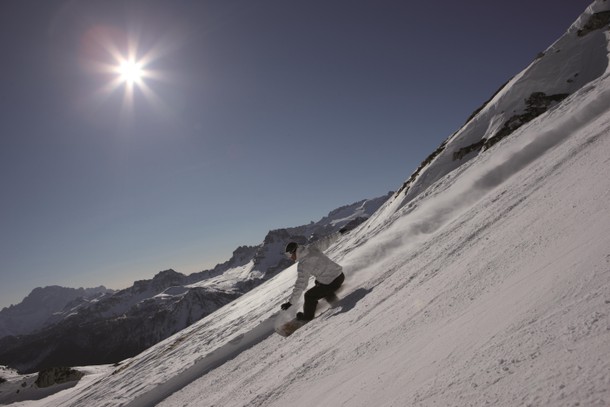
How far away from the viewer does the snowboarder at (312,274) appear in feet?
26.2

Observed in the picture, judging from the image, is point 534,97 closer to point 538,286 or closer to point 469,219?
point 469,219

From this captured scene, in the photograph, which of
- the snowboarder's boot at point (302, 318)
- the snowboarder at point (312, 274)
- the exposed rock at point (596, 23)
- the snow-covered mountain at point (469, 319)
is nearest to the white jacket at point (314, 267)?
the snowboarder at point (312, 274)

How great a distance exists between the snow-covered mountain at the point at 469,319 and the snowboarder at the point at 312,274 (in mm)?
448

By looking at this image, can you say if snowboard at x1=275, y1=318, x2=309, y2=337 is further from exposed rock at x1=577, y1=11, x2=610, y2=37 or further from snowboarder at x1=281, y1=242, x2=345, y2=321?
A: exposed rock at x1=577, y1=11, x2=610, y2=37

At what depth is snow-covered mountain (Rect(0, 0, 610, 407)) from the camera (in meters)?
2.28

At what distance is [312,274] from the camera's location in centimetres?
815

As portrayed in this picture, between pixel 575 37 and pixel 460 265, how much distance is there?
3308 centimetres

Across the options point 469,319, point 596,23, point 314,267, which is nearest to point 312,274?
point 314,267

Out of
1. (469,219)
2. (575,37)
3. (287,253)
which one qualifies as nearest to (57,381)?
(287,253)

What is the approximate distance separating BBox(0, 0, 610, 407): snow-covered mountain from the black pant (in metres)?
0.39

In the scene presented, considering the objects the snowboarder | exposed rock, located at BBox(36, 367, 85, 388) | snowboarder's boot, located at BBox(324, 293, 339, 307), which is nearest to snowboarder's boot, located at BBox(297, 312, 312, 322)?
→ the snowboarder

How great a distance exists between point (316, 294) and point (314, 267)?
2.06 ft

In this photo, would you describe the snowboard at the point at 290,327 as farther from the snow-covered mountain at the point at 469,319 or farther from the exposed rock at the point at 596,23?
the exposed rock at the point at 596,23

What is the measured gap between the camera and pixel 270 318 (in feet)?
31.9
